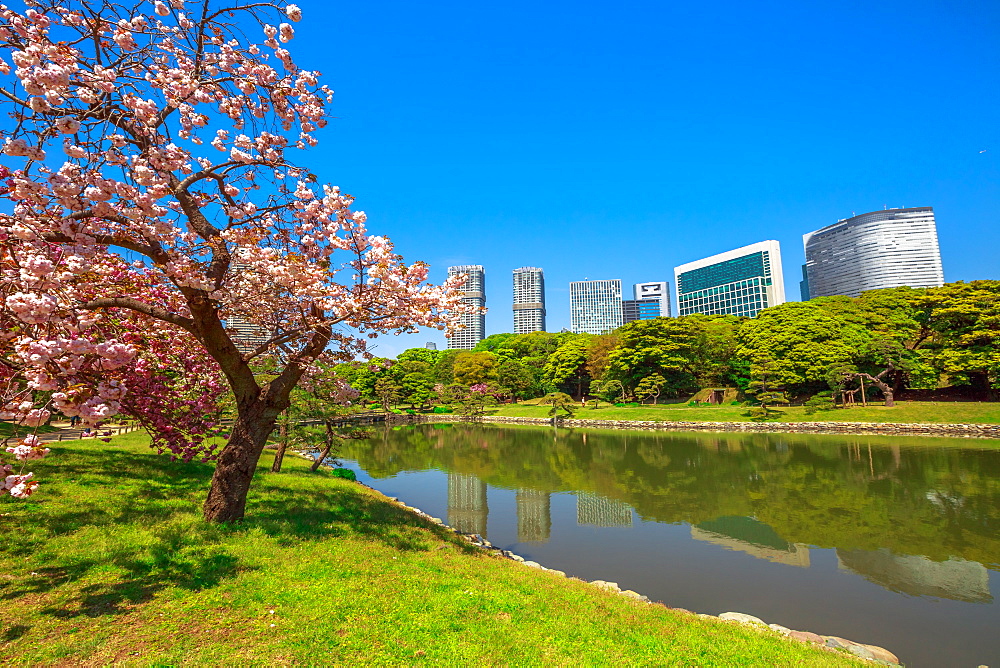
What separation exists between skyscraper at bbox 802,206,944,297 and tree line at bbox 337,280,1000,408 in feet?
384

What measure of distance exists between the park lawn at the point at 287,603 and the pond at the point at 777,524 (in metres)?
2.91

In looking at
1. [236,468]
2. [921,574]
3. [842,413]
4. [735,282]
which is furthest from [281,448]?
[735,282]

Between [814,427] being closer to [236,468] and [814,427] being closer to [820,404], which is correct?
[820,404]

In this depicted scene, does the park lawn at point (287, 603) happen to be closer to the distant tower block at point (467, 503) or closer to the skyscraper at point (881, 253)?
the distant tower block at point (467, 503)

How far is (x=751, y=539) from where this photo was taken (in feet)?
37.2

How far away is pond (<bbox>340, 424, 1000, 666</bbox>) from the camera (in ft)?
25.5

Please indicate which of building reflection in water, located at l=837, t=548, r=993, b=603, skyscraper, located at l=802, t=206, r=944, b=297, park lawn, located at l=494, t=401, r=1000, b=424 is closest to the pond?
building reflection in water, located at l=837, t=548, r=993, b=603

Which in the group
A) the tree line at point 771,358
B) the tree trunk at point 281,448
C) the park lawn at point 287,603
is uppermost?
the tree line at point 771,358

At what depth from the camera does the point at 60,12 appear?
14.9 feet

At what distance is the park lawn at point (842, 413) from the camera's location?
2727 centimetres

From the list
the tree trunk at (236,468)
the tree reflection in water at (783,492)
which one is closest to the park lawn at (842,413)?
the tree reflection in water at (783,492)

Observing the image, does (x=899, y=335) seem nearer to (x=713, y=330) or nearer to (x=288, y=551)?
(x=713, y=330)

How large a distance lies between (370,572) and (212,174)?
5.72 m

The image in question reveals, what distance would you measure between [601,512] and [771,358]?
28.9 metres
